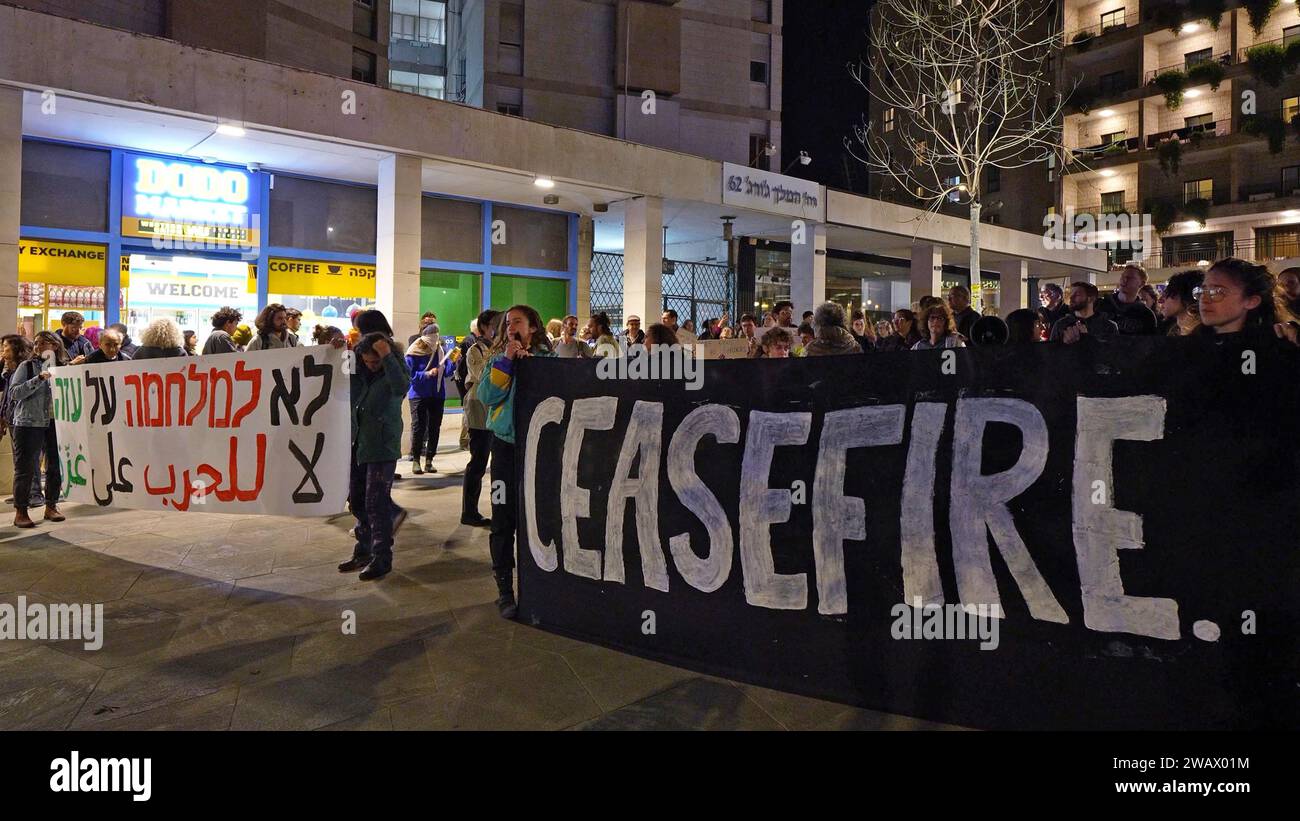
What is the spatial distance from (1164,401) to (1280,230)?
4812 cm

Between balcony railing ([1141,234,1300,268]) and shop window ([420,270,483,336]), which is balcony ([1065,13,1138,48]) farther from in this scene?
shop window ([420,270,483,336])

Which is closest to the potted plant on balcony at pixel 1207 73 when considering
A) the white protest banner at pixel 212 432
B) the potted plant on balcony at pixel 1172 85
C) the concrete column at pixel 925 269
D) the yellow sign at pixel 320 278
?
the potted plant on balcony at pixel 1172 85

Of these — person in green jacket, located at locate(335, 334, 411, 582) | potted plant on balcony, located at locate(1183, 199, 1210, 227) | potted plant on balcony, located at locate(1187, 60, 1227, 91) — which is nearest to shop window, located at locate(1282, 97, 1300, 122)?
potted plant on balcony, located at locate(1187, 60, 1227, 91)

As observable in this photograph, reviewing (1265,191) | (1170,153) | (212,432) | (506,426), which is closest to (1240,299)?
(506,426)

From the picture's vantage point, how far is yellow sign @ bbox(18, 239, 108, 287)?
39.0 ft

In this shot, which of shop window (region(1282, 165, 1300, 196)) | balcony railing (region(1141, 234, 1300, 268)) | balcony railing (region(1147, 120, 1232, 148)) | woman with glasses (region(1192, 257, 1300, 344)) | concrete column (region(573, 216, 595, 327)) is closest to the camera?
woman with glasses (region(1192, 257, 1300, 344))

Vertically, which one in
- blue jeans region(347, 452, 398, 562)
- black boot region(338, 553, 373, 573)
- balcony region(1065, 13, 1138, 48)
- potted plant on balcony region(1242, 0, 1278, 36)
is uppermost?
balcony region(1065, 13, 1138, 48)

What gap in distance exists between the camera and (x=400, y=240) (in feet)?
43.5

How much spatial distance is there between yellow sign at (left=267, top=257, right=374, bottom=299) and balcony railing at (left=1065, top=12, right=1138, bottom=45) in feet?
152

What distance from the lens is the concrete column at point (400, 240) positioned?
13.1 meters

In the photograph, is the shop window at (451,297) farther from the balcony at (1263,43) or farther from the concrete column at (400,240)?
the balcony at (1263,43)

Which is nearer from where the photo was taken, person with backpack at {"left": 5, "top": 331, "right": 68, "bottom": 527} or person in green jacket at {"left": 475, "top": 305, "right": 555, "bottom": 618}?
person in green jacket at {"left": 475, "top": 305, "right": 555, "bottom": 618}

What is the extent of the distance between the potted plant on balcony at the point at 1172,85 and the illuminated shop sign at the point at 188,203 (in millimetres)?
46353

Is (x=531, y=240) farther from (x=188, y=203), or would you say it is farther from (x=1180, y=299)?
(x=1180, y=299)
